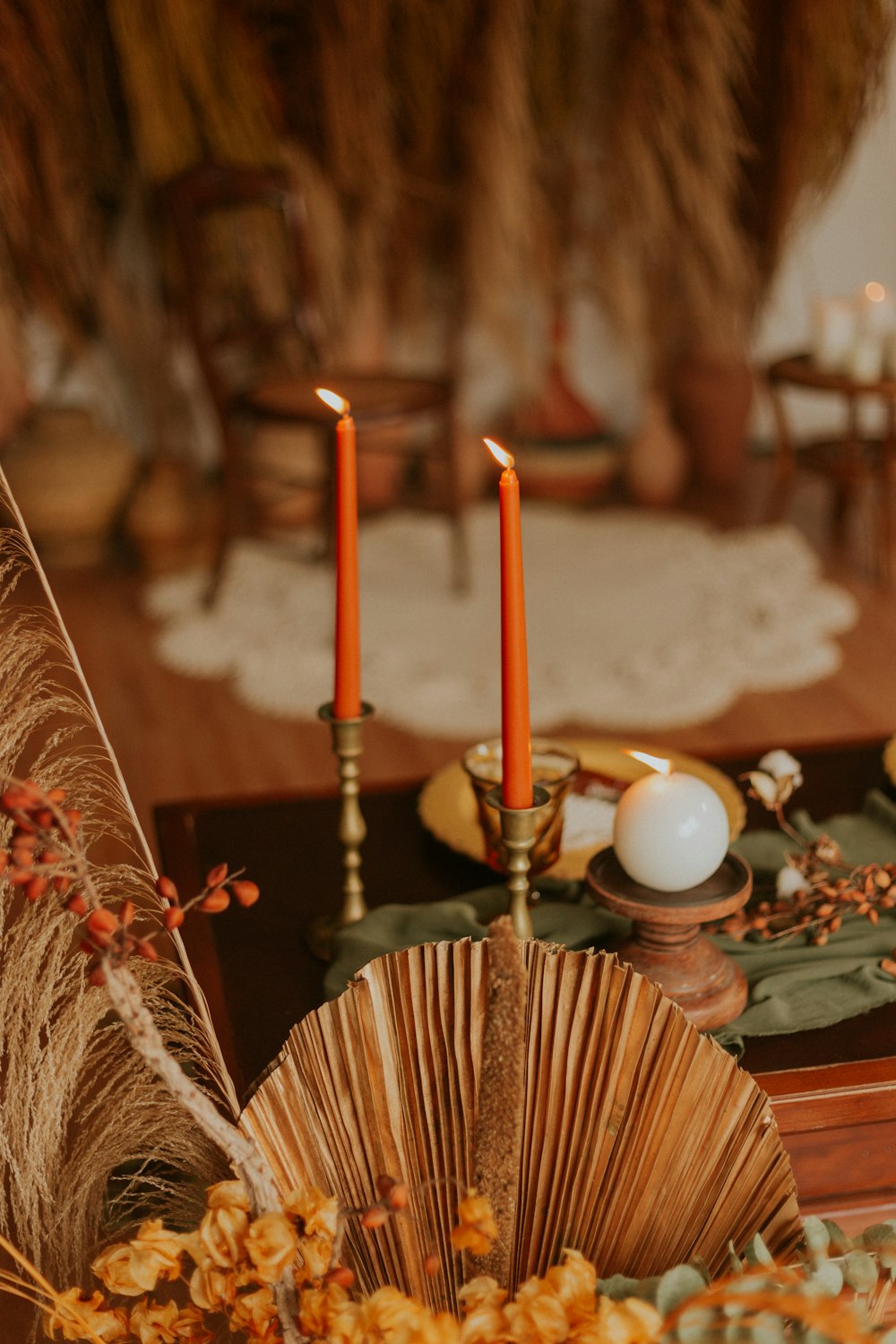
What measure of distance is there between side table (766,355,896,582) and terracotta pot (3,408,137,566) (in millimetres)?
1600

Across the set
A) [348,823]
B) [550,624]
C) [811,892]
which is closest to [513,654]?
[348,823]

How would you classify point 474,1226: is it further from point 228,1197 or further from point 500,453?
point 500,453

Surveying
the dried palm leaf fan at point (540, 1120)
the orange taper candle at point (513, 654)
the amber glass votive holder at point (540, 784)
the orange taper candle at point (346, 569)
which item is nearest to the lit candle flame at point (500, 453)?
the orange taper candle at point (513, 654)

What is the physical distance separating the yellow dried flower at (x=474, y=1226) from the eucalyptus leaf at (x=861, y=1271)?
0.16m

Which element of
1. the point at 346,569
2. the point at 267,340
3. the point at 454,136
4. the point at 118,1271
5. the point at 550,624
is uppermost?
the point at 454,136

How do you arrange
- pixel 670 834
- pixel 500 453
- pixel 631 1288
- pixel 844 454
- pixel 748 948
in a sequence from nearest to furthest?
pixel 631 1288
pixel 500 453
pixel 670 834
pixel 748 948
pixel 844 454

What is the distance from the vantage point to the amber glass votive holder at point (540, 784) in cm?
106

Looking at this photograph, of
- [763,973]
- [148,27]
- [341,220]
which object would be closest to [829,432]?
[341,220]

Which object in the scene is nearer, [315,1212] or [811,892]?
[315,1212]

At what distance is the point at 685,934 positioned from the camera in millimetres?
920

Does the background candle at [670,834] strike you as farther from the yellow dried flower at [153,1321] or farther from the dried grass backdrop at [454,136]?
the dried grass backdrop at [454,136]

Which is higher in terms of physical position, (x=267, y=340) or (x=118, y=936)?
(x=267, y=340)

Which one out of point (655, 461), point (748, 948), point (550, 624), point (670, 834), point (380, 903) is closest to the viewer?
point (670, 834)

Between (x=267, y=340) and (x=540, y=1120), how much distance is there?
281 centimetres
